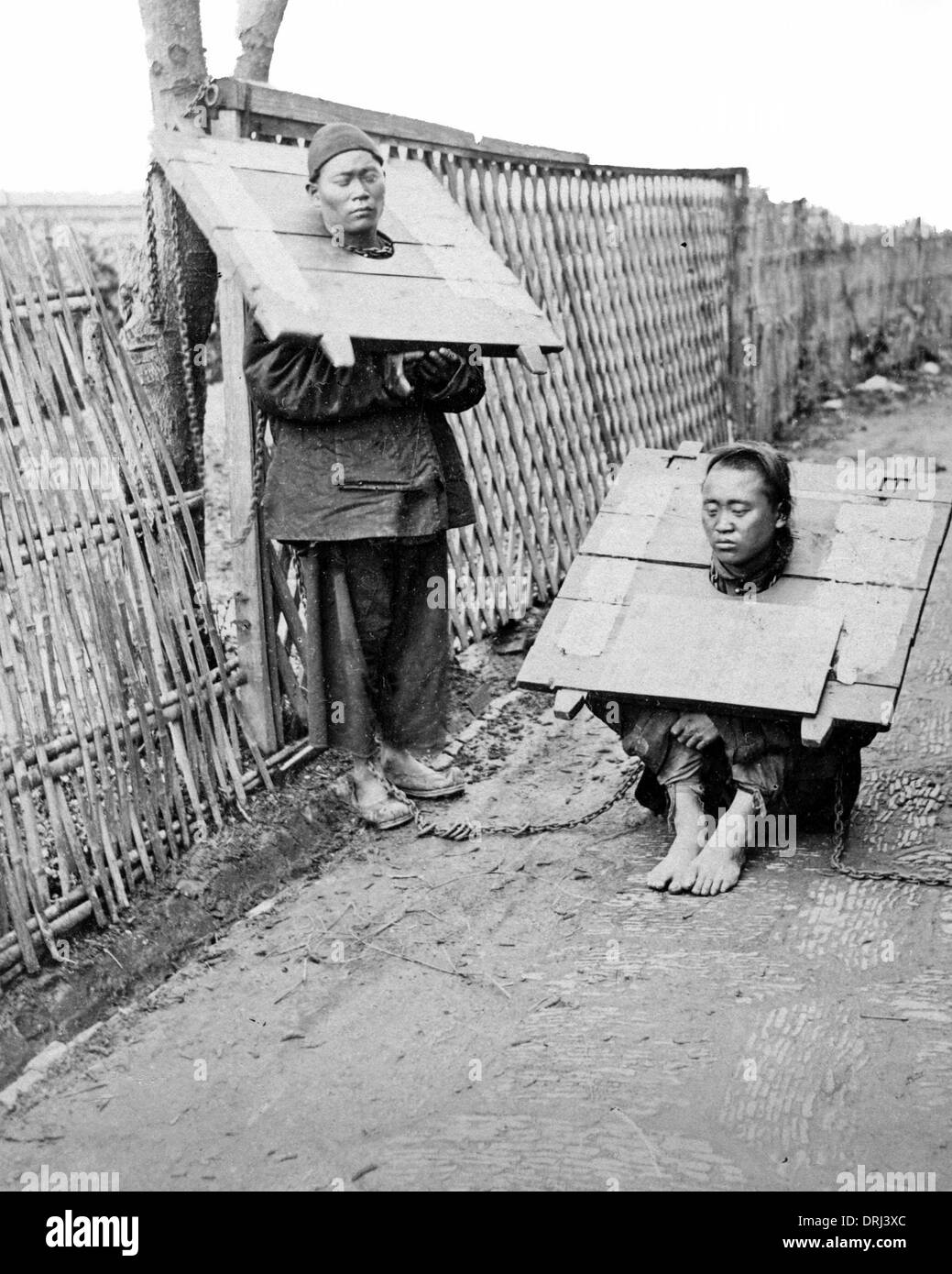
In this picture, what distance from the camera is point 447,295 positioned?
4152mm

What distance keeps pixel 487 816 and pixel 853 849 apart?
1238mm

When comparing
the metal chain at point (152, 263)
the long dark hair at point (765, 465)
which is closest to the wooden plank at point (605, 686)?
the long dark hair at point (765, 465)

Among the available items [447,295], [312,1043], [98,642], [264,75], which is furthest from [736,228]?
[312,1043]

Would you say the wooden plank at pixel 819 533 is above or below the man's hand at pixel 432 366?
below

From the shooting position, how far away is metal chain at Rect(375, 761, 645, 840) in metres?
4.45

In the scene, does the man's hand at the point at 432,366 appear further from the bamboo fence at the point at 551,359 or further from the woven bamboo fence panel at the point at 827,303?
the woven bamboo fence panel at the point at 827,303

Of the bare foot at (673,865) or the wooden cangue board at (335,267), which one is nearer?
the wooden cangue board at (335,267)

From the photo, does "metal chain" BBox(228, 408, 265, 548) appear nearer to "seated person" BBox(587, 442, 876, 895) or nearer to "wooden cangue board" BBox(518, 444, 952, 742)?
"wooden cangue board" BBox(518, 444, 952, 742)

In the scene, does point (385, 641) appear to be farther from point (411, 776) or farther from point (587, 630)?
point (587, 630)

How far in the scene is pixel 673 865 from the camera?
3.97 meters

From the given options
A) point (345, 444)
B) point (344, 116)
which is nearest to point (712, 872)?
point (345, 444)

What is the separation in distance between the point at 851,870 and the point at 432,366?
77.2 inches

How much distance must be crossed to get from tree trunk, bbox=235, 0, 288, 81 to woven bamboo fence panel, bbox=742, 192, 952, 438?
3.69 m

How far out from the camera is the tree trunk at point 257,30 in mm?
7359
